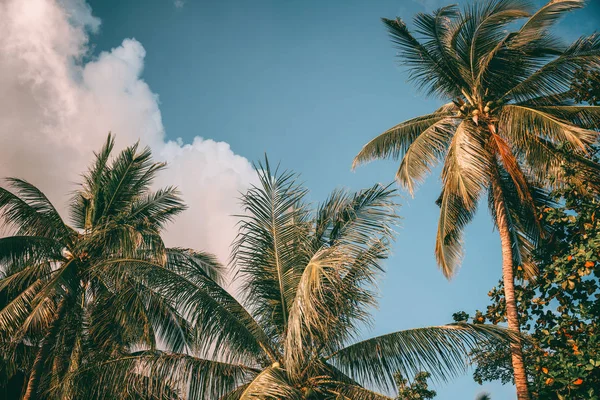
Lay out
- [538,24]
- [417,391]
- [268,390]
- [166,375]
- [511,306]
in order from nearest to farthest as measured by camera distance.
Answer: [268,390] < [166,375] < [511,306] < [538,24] < [417,391]

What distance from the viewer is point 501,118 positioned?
9.38 meters

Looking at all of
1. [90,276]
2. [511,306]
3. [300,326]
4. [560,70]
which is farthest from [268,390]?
[560,70]

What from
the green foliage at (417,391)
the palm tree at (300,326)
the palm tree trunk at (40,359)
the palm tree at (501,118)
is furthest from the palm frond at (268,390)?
Result: the green foliage at (417,391)

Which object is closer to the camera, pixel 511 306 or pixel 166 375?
pixel 166 375

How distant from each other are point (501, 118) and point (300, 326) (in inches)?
236

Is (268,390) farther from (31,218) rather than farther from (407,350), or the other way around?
(31,218)

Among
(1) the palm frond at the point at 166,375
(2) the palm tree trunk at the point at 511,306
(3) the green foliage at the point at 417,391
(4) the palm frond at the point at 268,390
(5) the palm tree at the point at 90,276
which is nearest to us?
(4) the palm frond at the point at 268,390

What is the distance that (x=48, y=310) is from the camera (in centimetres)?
920

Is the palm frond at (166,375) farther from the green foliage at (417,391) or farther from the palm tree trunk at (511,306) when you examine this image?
the green foliage at (417,391)

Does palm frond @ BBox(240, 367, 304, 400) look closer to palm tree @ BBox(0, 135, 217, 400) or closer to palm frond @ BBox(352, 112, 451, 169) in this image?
palm tree @ BBox(0, 135, 217, 400)

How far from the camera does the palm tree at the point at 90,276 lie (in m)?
8.68

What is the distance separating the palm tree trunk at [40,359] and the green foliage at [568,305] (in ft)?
27.7

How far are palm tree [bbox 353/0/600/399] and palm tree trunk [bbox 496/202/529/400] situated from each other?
23 millimetres

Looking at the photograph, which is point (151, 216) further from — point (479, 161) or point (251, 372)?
point (479, 161)
